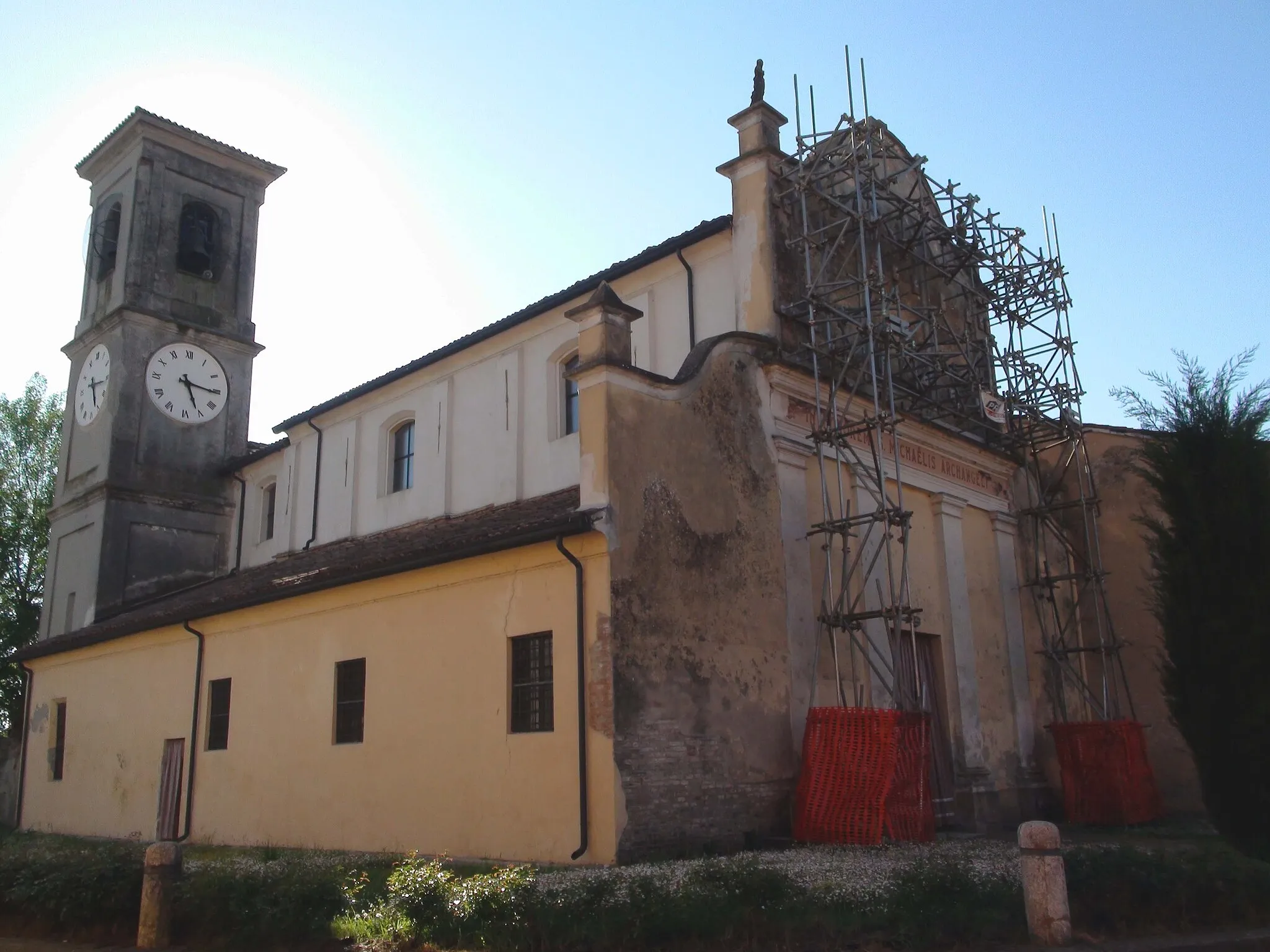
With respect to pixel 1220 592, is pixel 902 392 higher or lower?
higher

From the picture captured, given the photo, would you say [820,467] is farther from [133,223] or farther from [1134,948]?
[133,223]

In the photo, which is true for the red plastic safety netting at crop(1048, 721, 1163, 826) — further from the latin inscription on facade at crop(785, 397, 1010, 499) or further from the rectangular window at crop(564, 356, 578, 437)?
the rectangular window at crop(564, 356, 578, 437)

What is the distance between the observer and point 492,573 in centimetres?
1315

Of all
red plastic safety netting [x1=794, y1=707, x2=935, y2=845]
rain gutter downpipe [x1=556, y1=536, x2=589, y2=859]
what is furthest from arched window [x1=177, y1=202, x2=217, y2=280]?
red plastic safety netting [x1=794, y1=707, x2=935, y2=845]

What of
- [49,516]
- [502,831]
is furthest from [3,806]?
[502,831]

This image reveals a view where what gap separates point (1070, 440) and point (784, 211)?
7.76 metres

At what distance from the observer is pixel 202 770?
1734 cm

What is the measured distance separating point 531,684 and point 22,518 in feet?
91.7

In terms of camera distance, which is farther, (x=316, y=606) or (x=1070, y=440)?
(x=1070, y=440)

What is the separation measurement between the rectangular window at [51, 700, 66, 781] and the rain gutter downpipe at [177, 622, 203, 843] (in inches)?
221

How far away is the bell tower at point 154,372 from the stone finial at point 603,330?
1543 cm

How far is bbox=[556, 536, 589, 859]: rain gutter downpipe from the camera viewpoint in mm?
11344

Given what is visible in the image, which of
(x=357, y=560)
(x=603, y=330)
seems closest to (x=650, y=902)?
(x=603, y=330)

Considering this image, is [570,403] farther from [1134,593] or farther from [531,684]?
[1134,593]
